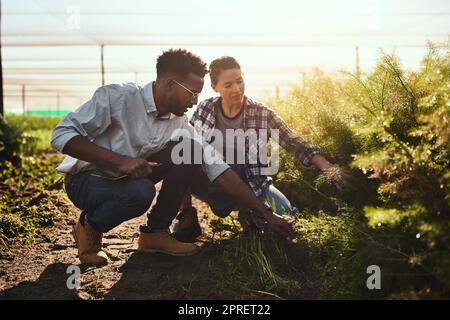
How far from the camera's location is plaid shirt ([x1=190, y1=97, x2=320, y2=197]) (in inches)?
117

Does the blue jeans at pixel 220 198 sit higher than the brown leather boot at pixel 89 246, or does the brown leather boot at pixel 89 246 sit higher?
the blue jeans at pixel 220 198

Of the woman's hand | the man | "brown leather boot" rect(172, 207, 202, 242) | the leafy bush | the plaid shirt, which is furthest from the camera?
"brown leather boot" rect(172, 207, 202, 242)

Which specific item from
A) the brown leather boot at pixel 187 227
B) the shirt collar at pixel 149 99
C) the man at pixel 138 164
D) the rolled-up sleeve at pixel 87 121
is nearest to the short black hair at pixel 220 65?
the man at pixel 138 164

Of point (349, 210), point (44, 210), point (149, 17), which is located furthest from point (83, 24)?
point (349, 210)

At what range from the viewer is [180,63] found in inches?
105

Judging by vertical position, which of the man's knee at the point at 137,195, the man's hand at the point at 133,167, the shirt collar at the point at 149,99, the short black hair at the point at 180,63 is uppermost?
the short black hair at the point at 180,63

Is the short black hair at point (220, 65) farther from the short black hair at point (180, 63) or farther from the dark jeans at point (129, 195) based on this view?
the dark jeans at point (129, 195)

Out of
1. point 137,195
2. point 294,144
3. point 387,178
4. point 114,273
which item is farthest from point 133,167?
point 387,178

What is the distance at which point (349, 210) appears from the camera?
2434 mm

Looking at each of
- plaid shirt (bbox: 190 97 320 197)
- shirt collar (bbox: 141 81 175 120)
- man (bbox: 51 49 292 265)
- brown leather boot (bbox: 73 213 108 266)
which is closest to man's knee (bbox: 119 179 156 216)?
man (bbox: 51 49 292 265)

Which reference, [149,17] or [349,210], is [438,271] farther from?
[149,17]

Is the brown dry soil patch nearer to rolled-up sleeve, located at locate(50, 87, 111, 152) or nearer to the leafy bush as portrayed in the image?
the leafy bush

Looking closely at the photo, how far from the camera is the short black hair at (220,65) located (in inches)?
119

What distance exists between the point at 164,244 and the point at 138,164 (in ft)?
2.07
